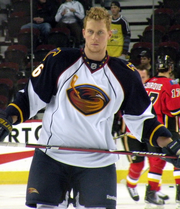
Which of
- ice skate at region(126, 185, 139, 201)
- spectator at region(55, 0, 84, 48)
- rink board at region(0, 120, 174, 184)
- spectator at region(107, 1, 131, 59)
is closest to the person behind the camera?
ice skate at region(126, 185, 139, 201)

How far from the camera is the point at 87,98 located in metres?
2.02

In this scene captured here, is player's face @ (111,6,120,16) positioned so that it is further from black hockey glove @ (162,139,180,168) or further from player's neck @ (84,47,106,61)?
black hockey glove @ (162,139,180,168)

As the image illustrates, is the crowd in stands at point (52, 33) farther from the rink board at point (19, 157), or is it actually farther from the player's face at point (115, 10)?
Result: the rink board at point (19, 157)

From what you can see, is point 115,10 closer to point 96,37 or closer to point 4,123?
point 96,37

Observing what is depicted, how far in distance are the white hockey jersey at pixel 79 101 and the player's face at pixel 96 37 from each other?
1.6 inches

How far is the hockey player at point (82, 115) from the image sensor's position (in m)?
1.94

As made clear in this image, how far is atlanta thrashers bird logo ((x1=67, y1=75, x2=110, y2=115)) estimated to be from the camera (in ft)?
6.59

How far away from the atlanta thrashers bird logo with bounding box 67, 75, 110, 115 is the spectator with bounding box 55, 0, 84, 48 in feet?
13.3

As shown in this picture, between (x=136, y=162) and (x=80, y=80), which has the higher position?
(x=80, y=80)

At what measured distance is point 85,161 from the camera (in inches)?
78.5

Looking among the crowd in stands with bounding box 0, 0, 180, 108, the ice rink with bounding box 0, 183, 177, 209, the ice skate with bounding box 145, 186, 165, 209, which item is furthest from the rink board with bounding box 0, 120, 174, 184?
the ice skate with bounding box 145, 186, 165, 209

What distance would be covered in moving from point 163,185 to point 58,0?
2.84 metres

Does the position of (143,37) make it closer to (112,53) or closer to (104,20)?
(112,53)

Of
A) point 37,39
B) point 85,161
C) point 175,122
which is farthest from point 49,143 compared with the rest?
point 37,39
